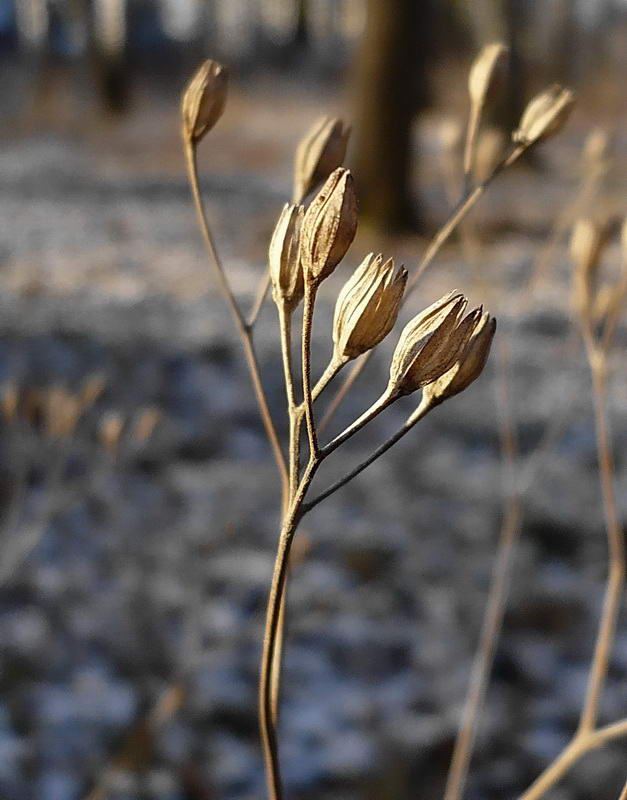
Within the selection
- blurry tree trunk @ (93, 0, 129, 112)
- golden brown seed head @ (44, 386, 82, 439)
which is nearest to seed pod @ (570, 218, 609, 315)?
golden brown seed head @ (44, 386, 82, 439)

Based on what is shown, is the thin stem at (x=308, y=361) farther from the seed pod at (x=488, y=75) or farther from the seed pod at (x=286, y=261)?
the seed pod at (x=488, y=75)

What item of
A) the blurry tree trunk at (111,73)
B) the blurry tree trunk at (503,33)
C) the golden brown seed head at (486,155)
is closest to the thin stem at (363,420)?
the golden brown seed head at (486,155)

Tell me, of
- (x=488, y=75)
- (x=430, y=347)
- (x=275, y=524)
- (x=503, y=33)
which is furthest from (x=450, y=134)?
(x=503, y=33)

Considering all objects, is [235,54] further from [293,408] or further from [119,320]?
[293,408]

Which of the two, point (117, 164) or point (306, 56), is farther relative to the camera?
point (306, 56)

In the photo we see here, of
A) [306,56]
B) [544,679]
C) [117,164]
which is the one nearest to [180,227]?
[117,164]

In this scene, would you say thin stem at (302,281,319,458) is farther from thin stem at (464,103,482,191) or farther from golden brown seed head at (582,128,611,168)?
golden brown seed head at (582,128,611,168)

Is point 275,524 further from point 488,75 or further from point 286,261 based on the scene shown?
point 286,261
